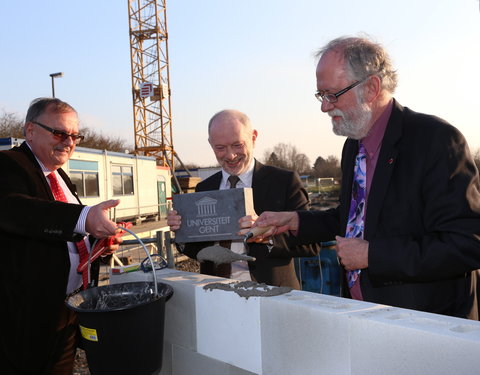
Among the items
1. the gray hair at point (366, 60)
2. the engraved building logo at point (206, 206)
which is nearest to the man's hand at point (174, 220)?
the engraved building logo at point (206, 206)

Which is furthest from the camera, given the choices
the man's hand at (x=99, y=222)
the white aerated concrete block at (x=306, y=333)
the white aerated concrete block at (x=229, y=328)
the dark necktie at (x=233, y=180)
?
the dark necktie at (x=233, y=180)

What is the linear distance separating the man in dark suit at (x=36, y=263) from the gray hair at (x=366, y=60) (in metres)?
1.46

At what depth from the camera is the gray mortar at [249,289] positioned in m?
1.77

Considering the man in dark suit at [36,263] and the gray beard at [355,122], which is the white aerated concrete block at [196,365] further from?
the gray beard at [355,122]

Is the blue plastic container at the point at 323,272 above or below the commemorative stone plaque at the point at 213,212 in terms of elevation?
below

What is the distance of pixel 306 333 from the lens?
1.57 metres

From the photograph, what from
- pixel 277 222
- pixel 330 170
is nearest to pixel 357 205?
pixel 277 222

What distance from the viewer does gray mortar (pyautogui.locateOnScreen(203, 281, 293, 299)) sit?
69.6 inches

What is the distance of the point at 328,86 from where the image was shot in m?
2.14

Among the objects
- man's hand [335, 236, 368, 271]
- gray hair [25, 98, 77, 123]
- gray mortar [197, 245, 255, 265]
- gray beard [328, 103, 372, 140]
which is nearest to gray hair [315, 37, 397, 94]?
gray beard [328, 103, 372, 140]

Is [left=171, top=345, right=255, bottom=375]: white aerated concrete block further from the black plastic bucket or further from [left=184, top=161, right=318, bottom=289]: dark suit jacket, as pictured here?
[left=184, top=161, right=318, bottom=289]: dark suit jacket

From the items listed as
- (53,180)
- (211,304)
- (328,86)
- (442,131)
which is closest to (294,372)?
(211,304)

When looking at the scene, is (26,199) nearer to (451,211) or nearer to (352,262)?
(352,262)

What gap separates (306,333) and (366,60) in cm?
140
